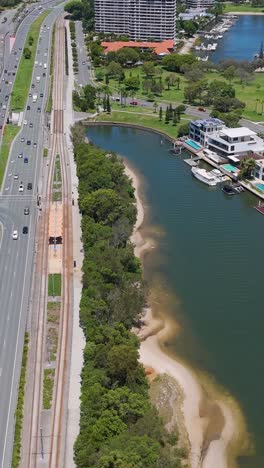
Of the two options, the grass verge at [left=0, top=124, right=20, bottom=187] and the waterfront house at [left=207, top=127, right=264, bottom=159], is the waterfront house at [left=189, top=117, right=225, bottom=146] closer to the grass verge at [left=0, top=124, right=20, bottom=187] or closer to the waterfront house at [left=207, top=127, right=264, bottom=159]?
the waterfront house at [left=207, top=127, right=264, bottom=159]

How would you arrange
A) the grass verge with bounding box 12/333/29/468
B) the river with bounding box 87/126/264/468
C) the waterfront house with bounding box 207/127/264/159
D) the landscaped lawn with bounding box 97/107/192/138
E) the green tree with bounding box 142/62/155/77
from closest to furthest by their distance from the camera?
the grass verge with bounding box 12/333/29/468 → the river with bounding box 87/126/264/468 → the waterfront house with bounding box 207/127/264/159 → the landscaped lawn with bounding box 97/107/192/138 → the green tree with bounding box 142/62/155/77

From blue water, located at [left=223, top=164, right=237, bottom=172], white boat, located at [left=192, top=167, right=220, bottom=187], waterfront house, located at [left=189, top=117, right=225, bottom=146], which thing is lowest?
white boat, located at [left=192, top=167, right=220, bottom=187]

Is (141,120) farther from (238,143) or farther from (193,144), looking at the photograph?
(238,143)

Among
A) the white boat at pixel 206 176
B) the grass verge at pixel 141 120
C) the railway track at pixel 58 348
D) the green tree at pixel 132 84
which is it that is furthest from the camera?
the green tree at pixel 132 84

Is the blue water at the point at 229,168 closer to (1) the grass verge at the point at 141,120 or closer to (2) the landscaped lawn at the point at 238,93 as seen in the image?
(1) the grass verge at the point at 141,120

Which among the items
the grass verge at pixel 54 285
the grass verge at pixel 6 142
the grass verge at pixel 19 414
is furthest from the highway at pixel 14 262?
the grass verge at pixel 54 285

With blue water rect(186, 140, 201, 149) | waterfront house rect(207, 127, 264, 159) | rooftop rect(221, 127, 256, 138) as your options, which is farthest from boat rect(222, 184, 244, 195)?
blue water rect(186, 140, 201, 149)
